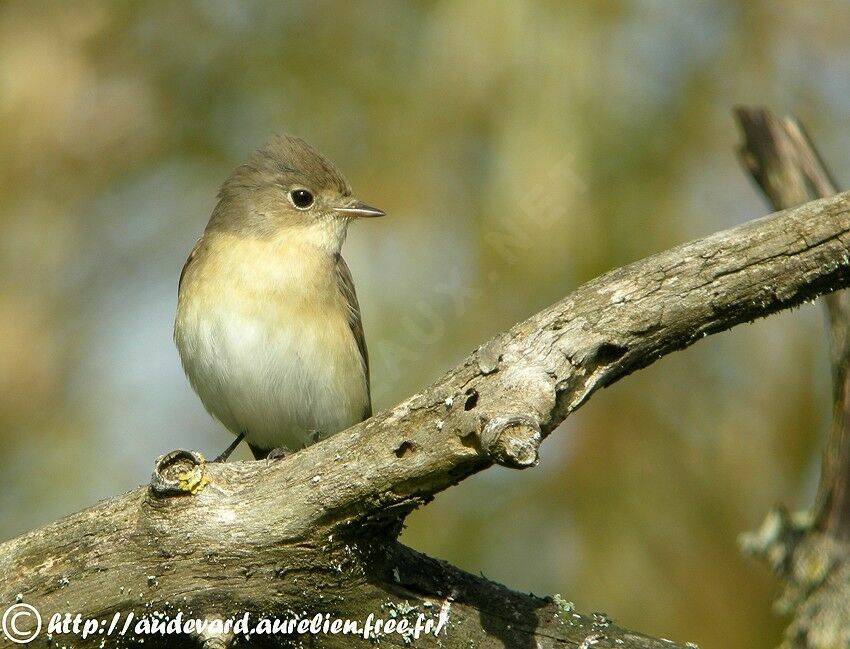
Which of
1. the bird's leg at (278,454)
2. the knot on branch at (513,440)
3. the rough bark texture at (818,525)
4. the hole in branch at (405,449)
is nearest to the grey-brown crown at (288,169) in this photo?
the bird's leg at (278,454)

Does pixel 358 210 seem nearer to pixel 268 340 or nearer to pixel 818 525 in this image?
pixel 268 340

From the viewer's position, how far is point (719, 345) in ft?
20.4

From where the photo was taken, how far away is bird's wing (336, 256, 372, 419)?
5.79m

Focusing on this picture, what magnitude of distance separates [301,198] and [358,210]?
1.15 ft

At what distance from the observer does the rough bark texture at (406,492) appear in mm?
3279

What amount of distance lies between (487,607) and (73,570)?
1493mm

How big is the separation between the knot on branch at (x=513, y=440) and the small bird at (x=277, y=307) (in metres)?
2.27

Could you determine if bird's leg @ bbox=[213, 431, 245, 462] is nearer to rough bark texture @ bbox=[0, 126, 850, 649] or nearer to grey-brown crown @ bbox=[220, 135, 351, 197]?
grey-brown crown @ bbox=[220, 135, 351, 197]

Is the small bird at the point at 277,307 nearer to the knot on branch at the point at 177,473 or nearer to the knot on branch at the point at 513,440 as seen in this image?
the knot on branch at the point at 177,473

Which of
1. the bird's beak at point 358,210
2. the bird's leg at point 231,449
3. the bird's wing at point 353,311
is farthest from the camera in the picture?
the bird's leg at point 231,449

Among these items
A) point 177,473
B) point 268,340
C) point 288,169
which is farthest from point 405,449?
point 288,169

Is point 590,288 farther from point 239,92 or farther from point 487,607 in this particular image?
point 239,92

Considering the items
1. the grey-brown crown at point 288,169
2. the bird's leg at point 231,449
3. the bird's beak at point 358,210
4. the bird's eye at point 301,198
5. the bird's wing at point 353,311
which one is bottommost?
the bird's leg at point 231,449

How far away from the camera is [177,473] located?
3.81 m
